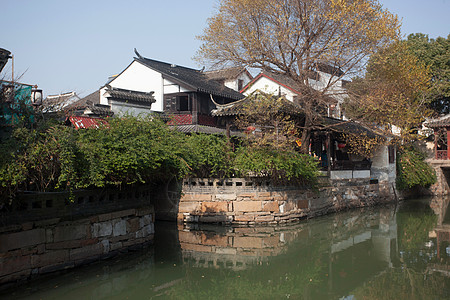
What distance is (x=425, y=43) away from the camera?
28.5m

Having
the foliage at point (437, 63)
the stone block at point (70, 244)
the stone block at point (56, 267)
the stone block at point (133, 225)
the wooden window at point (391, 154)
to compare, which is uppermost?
the foliage at point (437, 63)

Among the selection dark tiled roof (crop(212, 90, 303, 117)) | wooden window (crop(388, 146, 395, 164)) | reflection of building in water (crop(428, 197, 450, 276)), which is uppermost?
dark tiled roof (crop(212, 90, 303, 117))

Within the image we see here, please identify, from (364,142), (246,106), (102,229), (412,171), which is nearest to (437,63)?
(412,171)

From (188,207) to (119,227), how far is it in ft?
15.7

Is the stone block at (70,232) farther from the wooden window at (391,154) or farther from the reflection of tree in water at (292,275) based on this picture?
the wooden window at (391,154)

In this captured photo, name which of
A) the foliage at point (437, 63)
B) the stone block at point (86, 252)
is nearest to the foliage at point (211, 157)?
the stone block at point (86, 252)

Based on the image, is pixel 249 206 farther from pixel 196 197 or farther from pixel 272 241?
pixel 272 241

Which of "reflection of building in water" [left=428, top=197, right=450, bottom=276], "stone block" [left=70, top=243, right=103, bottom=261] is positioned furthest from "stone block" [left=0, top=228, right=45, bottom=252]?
"reflection of building in water" [left=428, top=197, right=450, bottom=276]

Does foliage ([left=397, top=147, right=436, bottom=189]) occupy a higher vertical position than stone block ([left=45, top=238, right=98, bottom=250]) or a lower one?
higher

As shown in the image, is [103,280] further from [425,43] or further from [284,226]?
[425,43]

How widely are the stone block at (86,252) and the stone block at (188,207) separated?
17.5 ft

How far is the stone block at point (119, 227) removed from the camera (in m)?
9.77

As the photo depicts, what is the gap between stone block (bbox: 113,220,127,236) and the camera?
9769 mm

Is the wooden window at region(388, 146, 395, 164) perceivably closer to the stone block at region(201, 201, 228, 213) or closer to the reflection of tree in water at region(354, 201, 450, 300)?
the reflection of tree in water at region(354, 201, 450, 300)
